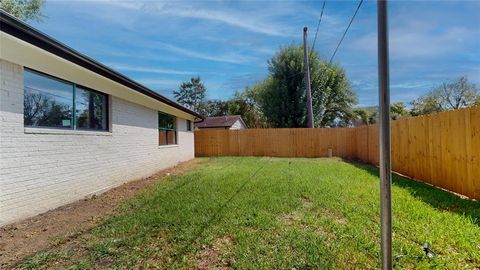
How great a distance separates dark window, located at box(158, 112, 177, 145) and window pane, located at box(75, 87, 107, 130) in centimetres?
404

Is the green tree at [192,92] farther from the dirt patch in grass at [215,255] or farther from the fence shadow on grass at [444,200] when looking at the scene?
the dirt patch in grass at [215,255]

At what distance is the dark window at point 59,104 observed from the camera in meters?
5.06

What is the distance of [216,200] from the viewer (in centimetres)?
568

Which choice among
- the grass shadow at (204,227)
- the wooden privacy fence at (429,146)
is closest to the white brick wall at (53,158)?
the grass shadow at (204,227)

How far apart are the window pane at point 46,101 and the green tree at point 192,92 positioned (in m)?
41.3

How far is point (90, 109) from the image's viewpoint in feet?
22.5

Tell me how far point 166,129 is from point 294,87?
12280mm

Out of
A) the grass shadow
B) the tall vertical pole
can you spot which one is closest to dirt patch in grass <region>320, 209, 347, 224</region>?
the grass shadow

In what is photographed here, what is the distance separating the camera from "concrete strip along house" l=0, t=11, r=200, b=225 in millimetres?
4414

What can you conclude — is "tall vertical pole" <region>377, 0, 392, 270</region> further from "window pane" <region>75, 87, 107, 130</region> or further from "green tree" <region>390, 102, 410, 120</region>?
"green tree" <region>390, 102, 410, 120</region>

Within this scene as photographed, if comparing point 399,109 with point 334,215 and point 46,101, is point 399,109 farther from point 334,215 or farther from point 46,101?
point 46,101

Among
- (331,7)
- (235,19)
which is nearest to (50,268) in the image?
(235,19)

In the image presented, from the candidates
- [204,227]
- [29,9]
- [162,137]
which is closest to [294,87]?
[162,137]

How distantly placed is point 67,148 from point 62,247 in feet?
9.07
